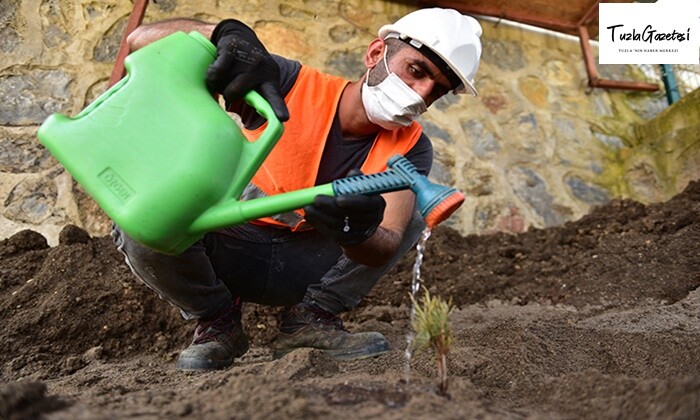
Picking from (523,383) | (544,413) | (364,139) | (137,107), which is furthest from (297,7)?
(544,413)

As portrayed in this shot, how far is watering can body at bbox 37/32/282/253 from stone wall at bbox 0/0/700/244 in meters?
1.57

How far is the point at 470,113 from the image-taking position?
3.31m

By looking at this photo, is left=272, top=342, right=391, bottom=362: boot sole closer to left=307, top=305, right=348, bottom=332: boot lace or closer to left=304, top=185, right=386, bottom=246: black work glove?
left=307, top=305, right=348, bottom=332: boot lace

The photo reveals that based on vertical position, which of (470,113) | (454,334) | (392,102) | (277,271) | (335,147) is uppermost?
(392,102)

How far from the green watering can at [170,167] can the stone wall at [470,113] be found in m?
1.58

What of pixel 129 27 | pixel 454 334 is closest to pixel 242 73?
pixel 454 334

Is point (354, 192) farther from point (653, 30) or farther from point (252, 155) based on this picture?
point (653, 30)

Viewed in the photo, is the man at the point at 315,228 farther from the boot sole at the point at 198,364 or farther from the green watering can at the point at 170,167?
the green watering can at the point at 170,167

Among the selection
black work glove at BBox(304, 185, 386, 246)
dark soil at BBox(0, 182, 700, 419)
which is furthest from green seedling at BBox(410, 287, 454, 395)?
black work glove at BBox(304, 185, 386, 246)

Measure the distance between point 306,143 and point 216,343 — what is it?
1.89 ft

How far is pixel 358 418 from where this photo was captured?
0.79 metres

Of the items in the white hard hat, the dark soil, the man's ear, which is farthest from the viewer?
the man's ear

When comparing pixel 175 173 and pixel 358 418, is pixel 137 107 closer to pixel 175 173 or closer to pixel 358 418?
pixel 175 173

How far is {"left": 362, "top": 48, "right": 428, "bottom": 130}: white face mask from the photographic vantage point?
5.32 feet
